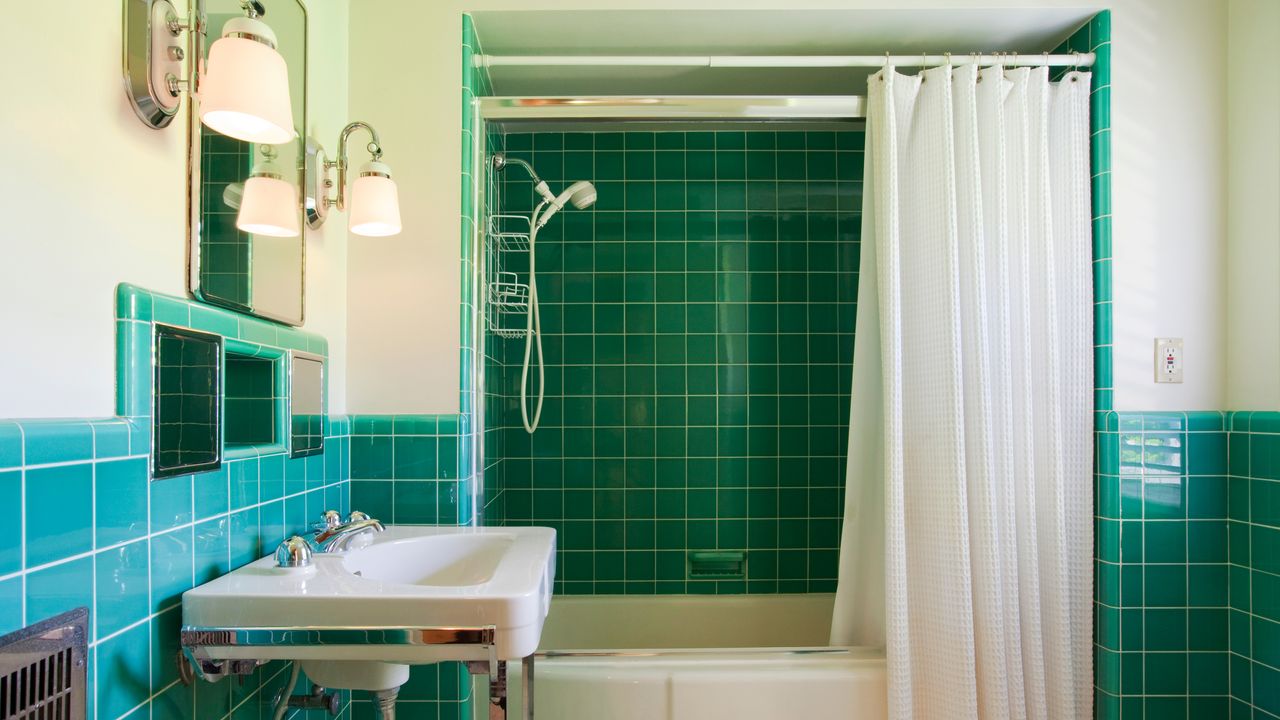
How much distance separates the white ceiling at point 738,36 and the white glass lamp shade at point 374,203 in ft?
2.07

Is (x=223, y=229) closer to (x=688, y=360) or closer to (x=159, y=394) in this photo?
(x=159, y=394)

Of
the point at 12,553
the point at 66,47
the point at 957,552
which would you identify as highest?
the point at 66,47

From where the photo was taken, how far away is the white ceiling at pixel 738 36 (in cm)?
203

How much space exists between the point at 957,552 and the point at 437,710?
1342mm

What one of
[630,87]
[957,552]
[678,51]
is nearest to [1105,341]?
[957,552]

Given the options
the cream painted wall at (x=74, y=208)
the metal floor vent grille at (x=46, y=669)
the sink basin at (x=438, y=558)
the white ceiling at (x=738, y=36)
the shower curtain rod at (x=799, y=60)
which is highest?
the white ceiling at (x=738, y=36)

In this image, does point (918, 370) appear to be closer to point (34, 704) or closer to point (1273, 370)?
point (1273, 370)

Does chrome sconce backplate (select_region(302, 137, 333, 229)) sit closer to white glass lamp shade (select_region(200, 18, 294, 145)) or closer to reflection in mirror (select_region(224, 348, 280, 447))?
reflection in mirror (select_region(224, 348, 280, 447))

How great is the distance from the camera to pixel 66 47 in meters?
0.96

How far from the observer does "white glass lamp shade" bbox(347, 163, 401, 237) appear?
5.42ft

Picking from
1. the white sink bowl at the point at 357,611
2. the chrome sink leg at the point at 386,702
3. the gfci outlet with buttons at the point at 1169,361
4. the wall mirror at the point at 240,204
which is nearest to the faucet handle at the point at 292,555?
the white sink bowl at the point at 357,611

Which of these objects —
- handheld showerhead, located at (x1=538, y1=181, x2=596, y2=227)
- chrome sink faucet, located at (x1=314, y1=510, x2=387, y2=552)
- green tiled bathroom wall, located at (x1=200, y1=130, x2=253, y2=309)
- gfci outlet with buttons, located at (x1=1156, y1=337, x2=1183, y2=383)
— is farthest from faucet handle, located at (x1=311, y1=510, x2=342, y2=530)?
gfci outlet with buttons, located at (x1=1156, y1=337, x2=1183, y2=383)

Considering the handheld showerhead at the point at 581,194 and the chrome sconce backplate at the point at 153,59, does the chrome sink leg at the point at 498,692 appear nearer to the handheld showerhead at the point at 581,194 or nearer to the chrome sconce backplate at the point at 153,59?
the chrome sconce backplate at the point at 153,59

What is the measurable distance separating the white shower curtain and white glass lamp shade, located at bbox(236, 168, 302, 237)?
55.4 inches
